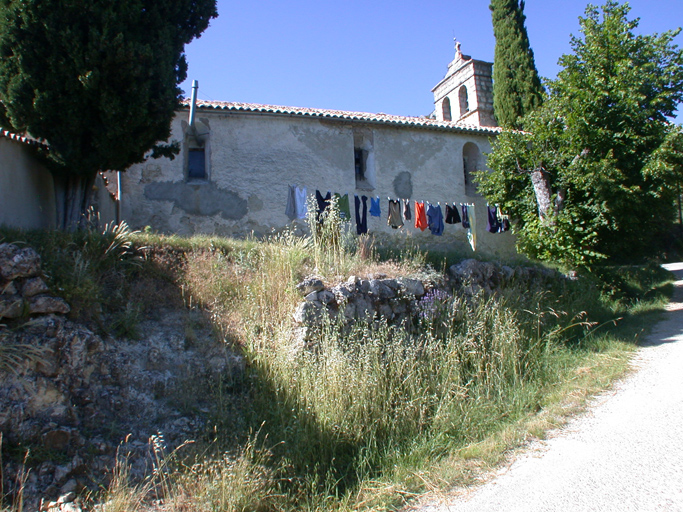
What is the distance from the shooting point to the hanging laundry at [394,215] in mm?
14641

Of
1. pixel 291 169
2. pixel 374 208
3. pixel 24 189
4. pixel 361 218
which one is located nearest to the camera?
pixel 24 189

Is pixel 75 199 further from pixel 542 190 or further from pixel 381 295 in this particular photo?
pixel 542 190

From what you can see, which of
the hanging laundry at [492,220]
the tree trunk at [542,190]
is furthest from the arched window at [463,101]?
the tree trunk at [542,190]

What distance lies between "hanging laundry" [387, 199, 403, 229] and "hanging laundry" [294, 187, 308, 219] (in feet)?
8.82

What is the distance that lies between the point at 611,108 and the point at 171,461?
12529 mm

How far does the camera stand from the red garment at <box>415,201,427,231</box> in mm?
14953

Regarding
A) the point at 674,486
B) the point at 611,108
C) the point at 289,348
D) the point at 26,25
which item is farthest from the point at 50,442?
the point at 611,108

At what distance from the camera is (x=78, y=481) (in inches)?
145

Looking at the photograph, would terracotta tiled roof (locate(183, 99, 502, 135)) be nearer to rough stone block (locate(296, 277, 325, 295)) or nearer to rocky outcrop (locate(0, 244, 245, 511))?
rough stone block (locate(296, 277, 325, 295))

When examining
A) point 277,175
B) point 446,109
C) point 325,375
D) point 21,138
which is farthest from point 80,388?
point 446,109

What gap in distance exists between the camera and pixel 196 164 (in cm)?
1407

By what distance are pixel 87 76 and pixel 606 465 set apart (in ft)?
26.7

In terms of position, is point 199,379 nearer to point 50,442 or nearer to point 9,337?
point 50,442

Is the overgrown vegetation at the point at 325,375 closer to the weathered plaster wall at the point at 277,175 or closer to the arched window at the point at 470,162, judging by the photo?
the weathered plaster wall at the point at 277,175
